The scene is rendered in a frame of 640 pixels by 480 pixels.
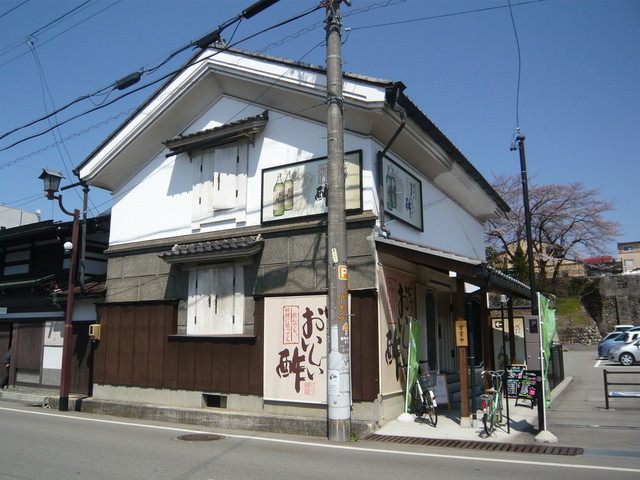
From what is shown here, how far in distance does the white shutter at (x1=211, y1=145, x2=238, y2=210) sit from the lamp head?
490cm

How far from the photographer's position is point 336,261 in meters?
10.0

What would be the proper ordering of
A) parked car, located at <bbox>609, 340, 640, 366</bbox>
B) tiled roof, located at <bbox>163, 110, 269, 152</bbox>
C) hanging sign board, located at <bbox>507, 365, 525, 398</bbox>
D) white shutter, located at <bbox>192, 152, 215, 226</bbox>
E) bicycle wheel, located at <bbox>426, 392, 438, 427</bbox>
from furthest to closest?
parked car, located at <bbox>609, 340, 640, 366</bbox> → white shutter, located at <bbox>192, 152, 215, 226</bbox> → tiled roof, located at <bbox>163, 110, 269, 152</bbox> → bicycle wheel, located at <bbox>426, 392, 438, 427</bbox> → hanging sign board, located at <bbox>507, 365, 525, 398</bbox>

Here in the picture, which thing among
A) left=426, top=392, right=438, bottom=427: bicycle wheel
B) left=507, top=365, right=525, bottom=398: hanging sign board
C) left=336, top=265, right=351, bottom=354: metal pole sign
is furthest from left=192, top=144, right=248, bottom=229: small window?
left=507, top=365, right=525, bottom=398: hanging sign board

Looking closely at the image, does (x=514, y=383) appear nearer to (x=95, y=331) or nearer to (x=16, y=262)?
(x=95, y=331)

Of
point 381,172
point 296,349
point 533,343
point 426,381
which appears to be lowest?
point 426,381

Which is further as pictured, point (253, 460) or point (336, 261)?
point (336, 261)

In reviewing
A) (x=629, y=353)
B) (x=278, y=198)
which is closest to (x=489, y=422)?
(x=278, y=198)

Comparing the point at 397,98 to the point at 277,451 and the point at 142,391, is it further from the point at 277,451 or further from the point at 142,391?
the point at 142,391

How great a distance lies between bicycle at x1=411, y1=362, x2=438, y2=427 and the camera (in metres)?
10.8

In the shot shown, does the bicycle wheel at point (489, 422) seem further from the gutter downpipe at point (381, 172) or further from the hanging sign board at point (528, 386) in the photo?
the gutter downpipe at point (381, 172)

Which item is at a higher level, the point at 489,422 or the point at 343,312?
the point at 343,312

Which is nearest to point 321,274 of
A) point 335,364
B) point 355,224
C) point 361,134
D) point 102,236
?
point 355,224

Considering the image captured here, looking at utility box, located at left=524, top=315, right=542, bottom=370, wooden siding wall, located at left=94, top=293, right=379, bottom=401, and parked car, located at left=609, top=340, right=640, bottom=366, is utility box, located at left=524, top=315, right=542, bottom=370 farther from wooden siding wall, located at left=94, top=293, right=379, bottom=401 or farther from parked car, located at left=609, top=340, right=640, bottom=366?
parked car, located at left=609, top=340, right=640, bottom=366

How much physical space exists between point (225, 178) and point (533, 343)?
27.4 feet
